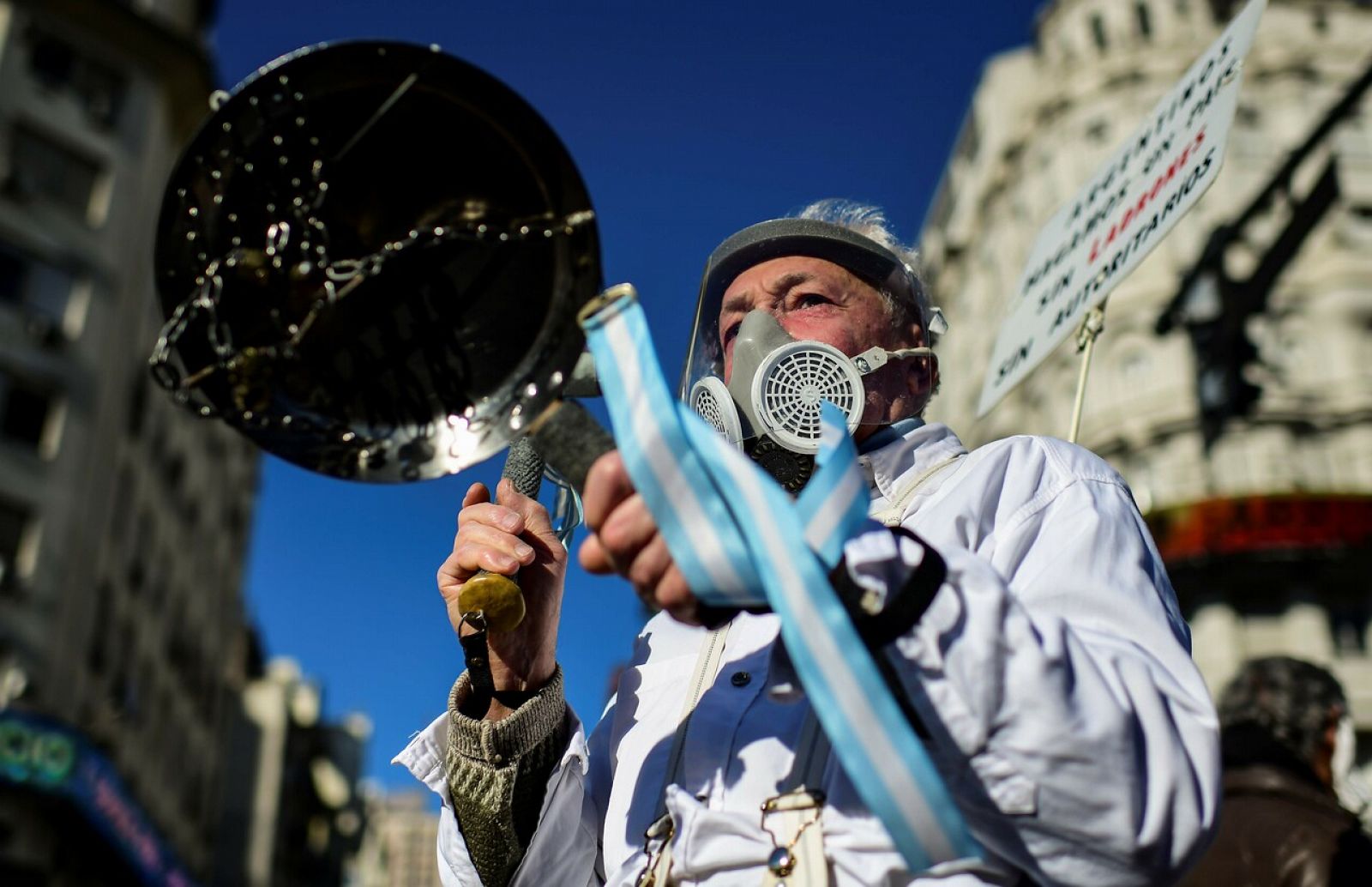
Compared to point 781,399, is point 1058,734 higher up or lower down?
lower down

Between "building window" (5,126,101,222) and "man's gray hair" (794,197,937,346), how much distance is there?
27941 millimetres

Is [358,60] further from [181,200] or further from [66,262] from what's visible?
[66,262]

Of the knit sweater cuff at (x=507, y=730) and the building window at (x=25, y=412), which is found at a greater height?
the building window at (x=25, y=412)

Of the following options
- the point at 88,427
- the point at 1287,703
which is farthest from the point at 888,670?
the point at 88,427

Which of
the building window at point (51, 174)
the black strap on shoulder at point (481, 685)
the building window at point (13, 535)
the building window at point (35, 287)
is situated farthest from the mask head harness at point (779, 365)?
the building window at point (51, 174)

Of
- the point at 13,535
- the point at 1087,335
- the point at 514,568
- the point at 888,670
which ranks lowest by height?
the point at 888,670

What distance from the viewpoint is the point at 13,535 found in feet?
85.0

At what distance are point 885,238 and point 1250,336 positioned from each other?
94.6 ft

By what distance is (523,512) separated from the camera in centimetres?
248

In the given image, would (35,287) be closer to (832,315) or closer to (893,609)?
(832,315)

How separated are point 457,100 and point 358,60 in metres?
0.14

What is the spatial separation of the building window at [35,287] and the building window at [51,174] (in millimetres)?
1322

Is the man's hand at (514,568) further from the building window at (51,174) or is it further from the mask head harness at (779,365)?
the building window at (51,174)

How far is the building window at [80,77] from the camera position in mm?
29422
